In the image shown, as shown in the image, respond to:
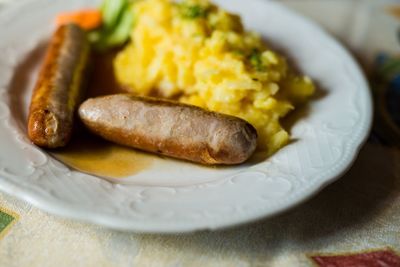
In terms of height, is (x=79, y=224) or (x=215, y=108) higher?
(x=215, y=108)

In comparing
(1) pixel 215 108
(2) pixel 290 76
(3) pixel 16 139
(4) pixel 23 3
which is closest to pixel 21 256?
(3) pixel 16 139

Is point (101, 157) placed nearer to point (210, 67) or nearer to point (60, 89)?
point (60, 89)

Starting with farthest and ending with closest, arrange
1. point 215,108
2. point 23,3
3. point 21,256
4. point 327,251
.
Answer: point 23,3
point 215,108
point 327,251
point 21,256

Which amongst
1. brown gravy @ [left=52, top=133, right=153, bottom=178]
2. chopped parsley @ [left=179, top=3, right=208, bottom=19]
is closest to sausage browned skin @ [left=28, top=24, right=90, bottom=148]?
brown gravy @ [left=52, top=133, right=153, bottom=178]

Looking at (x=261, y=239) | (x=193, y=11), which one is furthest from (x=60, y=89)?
(x=261, y=239)

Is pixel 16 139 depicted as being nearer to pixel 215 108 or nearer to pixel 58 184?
pixel 58 184

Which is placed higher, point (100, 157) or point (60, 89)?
point (60, 89)

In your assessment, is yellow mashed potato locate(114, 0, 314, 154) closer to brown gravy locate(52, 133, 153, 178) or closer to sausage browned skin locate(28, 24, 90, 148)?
sausage browned skin locate(28, 24, 90, 148)
